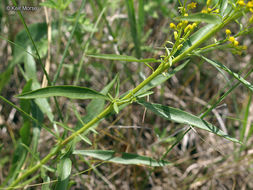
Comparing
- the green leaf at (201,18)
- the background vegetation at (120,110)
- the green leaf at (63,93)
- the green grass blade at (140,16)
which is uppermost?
the green leaf at (201,18)

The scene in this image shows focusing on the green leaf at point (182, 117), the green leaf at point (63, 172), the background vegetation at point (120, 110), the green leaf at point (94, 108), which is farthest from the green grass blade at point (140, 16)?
the green leaf at point (63, 172)

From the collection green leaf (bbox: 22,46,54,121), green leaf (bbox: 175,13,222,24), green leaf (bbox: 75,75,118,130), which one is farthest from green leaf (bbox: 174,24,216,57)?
green leaf (bbox: 22,46,54,121)

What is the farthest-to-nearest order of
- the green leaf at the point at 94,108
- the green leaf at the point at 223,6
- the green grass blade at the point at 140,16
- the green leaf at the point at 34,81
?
the green grass blade at the point at 140,16
the green leaf at the point at 34,81
the green leaf at the point at 94,108
the green leaf at the point at 223,6

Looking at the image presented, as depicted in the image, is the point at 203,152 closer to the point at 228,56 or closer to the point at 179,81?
the point at 179,81

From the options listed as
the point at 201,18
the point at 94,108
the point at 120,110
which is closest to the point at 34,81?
the point at 94,108

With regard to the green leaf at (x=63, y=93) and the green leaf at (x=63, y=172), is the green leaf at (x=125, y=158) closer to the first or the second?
the green leaf at (x=63, y=172)

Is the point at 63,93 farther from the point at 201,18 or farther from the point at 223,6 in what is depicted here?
the point at 223,6
